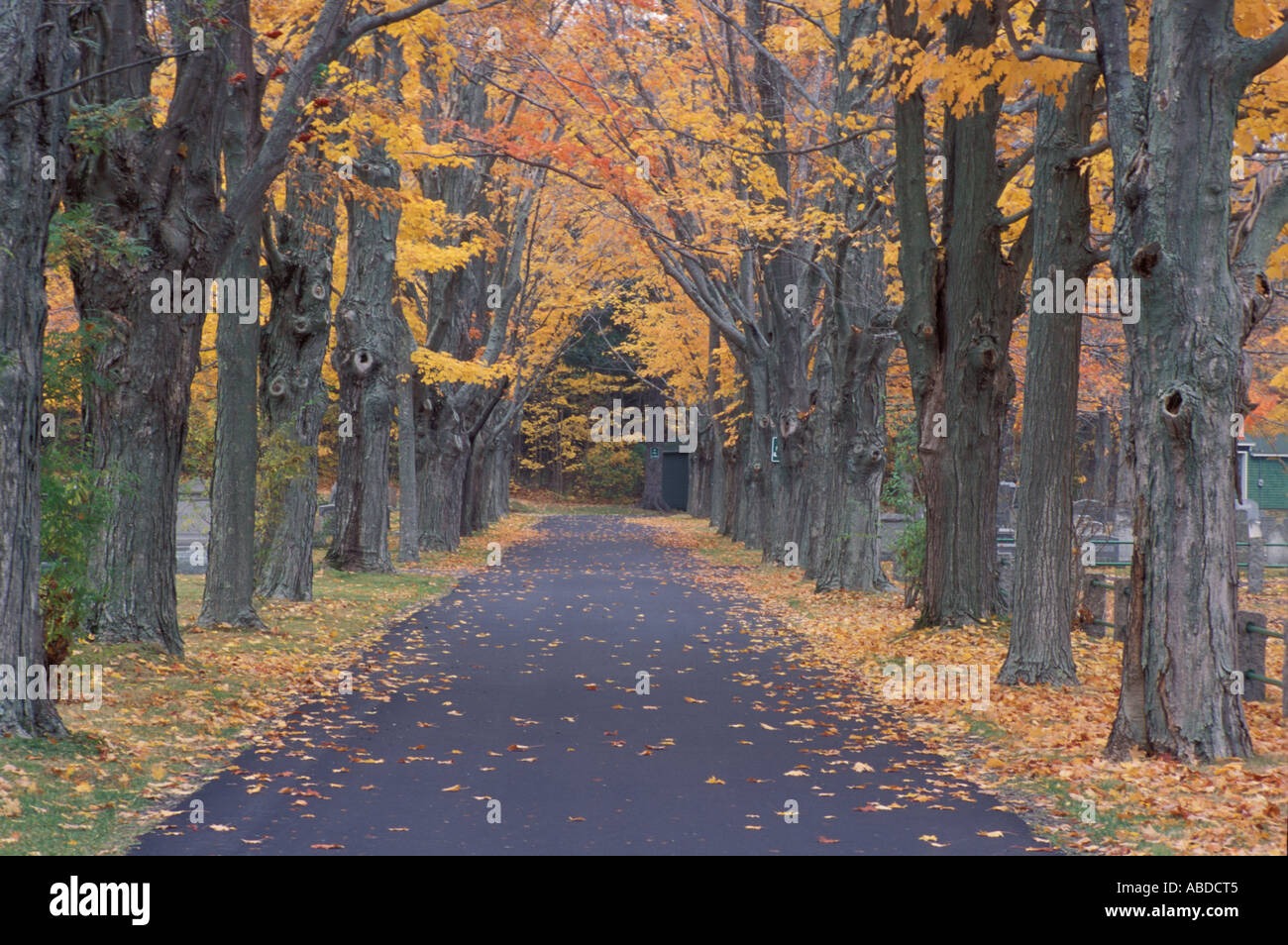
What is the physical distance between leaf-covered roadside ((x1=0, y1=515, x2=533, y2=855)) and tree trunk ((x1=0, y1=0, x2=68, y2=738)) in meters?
0.58

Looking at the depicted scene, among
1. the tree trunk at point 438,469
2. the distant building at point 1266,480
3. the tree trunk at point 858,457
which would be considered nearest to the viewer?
the tree trunk at point 858,457

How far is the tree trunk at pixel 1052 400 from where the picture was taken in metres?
11.6

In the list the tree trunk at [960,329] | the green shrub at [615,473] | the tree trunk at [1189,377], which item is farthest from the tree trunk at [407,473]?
the green shrub at [615,473]

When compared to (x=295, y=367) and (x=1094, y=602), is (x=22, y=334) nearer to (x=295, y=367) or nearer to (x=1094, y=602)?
(x=295, y=367)

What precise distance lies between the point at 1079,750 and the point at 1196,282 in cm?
342

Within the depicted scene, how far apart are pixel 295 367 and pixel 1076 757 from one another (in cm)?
1203

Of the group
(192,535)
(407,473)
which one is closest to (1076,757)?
(407,473)

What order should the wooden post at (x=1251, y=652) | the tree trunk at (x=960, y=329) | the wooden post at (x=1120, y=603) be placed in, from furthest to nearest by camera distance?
the tree trunk at (x=960, y=329)
the wooden post at (x=1120, y=603)
the wooden post at (x=1251, y=652)

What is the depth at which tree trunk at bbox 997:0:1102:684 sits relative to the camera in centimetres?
1162

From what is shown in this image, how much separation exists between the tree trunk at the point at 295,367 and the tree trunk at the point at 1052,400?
9398 millimetres

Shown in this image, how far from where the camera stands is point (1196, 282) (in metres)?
8.32

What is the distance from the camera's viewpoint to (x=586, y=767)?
27.2 ft

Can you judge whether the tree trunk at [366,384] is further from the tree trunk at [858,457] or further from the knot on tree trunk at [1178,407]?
the knot on tree trunk at [1178,407]

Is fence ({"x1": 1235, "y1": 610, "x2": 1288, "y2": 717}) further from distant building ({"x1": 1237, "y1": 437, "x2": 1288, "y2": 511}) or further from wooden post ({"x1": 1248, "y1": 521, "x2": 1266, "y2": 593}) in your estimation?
distant building ({"x1": 1237, "y1": 437, "x2": 1288, "y2": 511})
